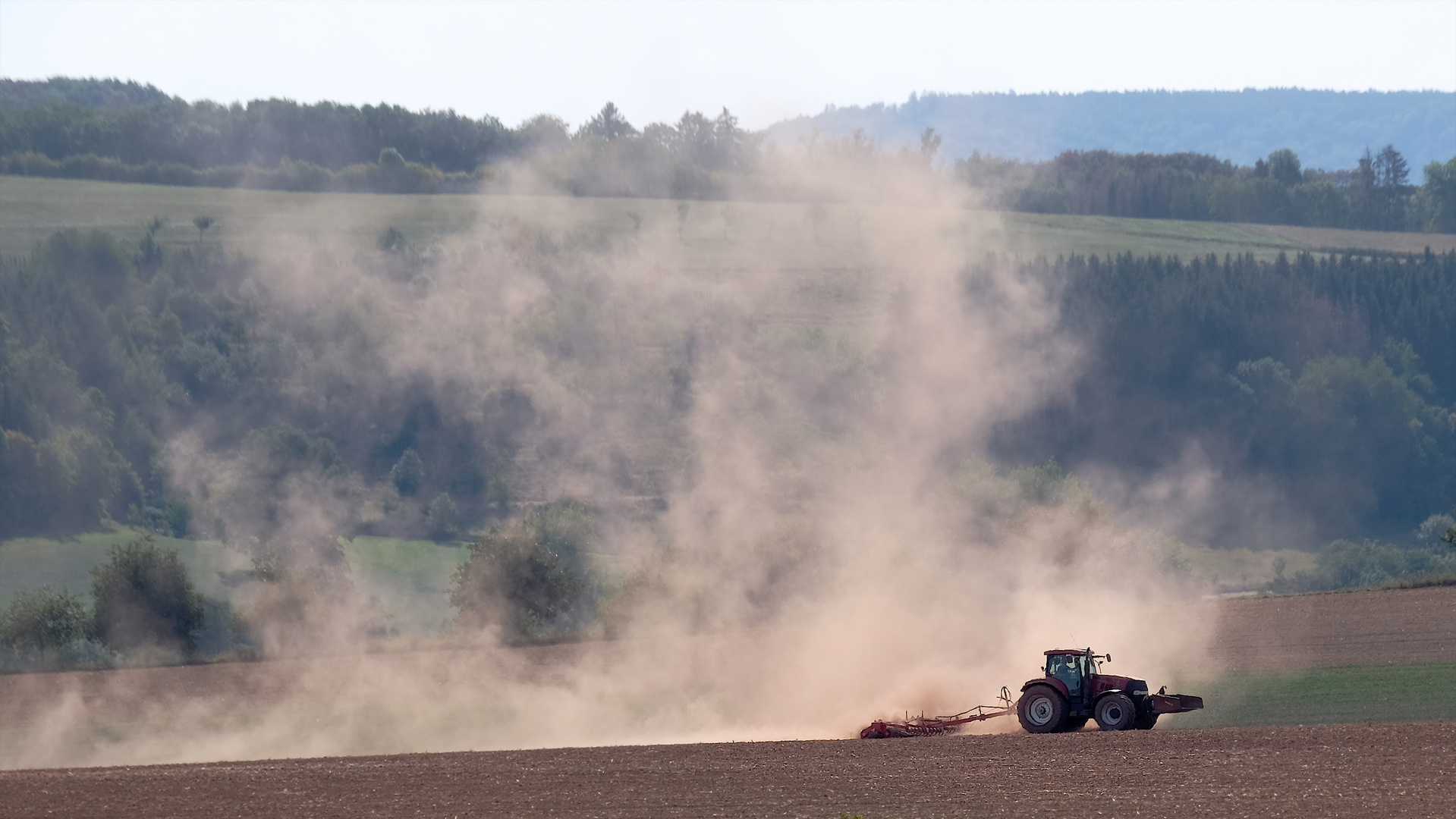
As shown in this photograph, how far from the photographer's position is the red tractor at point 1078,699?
30609 millimetres

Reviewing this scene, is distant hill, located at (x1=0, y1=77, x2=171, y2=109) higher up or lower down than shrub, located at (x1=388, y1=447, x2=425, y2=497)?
higher up

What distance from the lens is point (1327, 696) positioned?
1537 inches

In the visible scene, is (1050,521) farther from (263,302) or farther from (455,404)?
Result: (263,302)

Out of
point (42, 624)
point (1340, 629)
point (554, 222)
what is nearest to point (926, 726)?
point (1340, 629)

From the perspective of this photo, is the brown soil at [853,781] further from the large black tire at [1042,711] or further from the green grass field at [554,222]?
the green grass field at [554,222]

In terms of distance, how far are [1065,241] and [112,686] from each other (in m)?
112

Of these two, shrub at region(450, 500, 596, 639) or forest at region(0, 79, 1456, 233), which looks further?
forest at region(0, 79, 1456, 233)

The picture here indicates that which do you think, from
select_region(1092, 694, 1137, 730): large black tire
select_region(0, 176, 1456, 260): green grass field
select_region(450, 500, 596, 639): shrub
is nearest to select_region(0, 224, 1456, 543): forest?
select_region(0, 176, 1456, 260): green grass field

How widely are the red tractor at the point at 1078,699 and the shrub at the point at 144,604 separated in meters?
41.0

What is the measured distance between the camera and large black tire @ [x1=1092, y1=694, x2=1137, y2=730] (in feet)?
99.7

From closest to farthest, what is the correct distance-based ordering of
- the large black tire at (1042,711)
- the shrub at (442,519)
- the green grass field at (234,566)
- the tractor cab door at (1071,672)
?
the large black tire at (1042,711) < the tractor cab door at (1071,672) < the green grass field at (234,566) < the shrub at (442,519)

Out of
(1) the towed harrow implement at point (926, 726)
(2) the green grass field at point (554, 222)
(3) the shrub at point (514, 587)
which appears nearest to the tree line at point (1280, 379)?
(2) the green grass field at point (554, 222)

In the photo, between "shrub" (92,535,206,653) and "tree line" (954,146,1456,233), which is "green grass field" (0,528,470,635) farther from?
"tree line" (954,146,1456,233)

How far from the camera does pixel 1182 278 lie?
5340 inches
